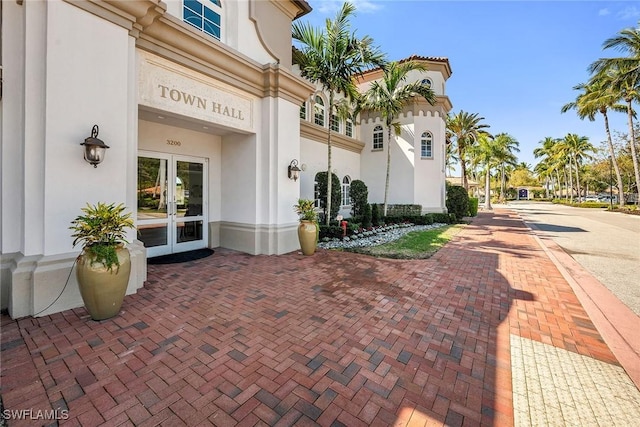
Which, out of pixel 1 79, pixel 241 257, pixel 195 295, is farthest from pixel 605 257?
pixel 1 79

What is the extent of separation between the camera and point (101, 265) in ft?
11.8

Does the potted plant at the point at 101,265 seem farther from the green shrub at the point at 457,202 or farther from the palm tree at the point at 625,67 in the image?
the palm tree at the point at 625,67

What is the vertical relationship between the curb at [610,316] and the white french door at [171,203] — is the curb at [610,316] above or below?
below

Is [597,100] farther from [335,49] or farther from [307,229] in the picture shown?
[307,229]

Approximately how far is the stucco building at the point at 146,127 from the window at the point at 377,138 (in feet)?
31.4

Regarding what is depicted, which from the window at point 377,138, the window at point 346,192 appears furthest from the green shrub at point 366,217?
the window at point 377,138

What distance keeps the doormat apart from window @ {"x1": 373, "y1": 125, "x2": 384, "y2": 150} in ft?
41.9

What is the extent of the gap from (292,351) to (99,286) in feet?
9.06

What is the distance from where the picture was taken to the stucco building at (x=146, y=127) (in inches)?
151

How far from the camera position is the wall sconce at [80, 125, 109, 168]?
399 centimetres

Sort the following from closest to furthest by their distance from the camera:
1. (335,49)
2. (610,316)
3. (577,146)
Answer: (610,316) < (335,49) < (577,146)

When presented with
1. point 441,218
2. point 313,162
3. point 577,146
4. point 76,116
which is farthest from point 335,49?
point 577,146

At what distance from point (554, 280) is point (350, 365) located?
Result: 5625 millimetres

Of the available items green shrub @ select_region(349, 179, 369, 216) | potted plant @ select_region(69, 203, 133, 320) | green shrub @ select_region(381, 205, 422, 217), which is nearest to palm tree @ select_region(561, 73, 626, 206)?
green shrub @ select_region(381, 205, 422, 217)
